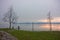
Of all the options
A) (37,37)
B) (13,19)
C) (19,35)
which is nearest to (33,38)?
(37,37)

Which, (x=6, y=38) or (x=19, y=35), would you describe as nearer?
(x=6, y=38)

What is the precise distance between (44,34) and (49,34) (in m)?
0.77

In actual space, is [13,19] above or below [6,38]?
above

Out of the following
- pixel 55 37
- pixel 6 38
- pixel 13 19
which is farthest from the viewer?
pixel 13 19

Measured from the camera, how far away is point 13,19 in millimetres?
35344

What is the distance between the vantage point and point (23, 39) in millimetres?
20156

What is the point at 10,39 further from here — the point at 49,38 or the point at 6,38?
the point at 49,38

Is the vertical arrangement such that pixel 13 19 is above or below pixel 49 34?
above

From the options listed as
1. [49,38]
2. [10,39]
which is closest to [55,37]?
[49,38]

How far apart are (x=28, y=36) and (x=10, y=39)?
3.43 m

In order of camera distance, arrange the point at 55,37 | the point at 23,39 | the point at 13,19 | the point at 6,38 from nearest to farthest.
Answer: the point at 6,38
the point at 23,39
the point at 55,37
the point at 13,19

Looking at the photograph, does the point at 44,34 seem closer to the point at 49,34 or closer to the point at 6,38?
the point at 49,34

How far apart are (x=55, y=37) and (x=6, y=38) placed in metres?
7.12

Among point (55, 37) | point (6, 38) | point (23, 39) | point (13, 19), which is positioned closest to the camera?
point (6, 38)
